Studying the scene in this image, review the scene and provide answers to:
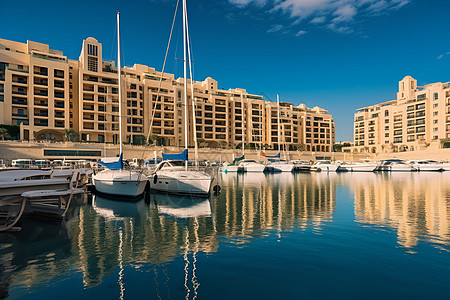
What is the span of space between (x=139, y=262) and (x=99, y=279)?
4.57 ft

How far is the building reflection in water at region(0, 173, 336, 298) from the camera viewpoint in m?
8.41

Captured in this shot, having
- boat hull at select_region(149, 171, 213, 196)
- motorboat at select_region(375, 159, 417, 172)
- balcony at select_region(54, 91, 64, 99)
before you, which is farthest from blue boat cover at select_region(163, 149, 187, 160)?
balcony at select_region(54, 91, 64, 99)

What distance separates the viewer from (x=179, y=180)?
23.3 meters

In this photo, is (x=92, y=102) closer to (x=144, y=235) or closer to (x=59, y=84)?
(x=59, y=84)

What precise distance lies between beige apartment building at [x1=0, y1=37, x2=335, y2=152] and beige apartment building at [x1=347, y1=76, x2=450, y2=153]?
5133cm

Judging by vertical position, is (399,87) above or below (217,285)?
above

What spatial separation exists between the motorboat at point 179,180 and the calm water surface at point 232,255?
5456 mm

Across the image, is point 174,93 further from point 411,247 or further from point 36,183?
point 411,247

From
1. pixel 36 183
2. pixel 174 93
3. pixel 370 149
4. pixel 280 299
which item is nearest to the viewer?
pixel 280 299

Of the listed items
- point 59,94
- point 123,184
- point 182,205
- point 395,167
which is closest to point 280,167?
point 395,167

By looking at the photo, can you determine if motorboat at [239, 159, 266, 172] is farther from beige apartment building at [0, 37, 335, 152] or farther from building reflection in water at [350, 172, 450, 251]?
building reflection in water at [350, 172, 450, 251]

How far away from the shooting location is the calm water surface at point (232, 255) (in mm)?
7230

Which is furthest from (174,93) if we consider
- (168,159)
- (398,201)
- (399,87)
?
(399,87)

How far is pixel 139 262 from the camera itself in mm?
9062
